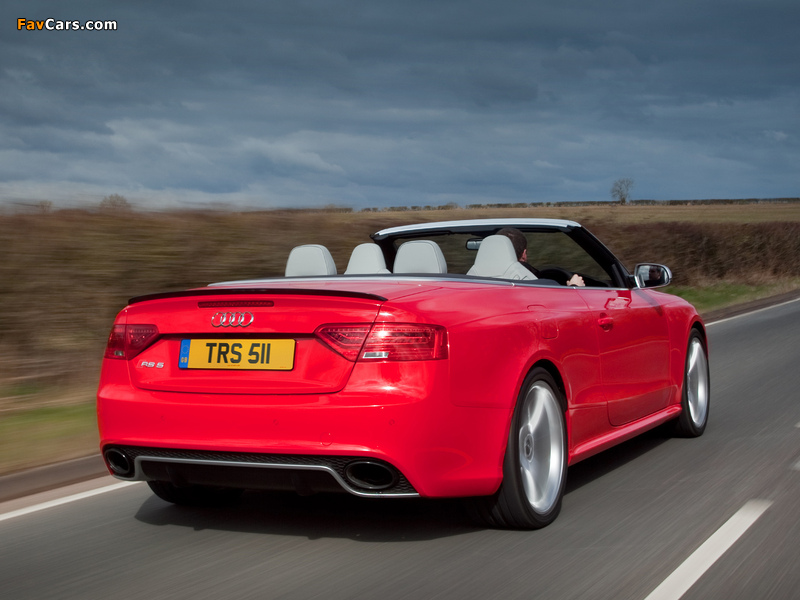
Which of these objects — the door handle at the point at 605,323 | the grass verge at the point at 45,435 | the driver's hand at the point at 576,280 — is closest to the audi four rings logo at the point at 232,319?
the door handle at the point at 605,323

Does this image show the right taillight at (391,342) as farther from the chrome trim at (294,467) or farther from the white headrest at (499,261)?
the white headrest at (499,261)

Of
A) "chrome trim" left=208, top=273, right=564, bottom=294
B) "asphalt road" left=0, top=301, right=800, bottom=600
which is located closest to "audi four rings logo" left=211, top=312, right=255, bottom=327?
"chrome trim" left=208, top=273, right=564, bottom=294

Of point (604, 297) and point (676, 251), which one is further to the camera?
point (676, 251)

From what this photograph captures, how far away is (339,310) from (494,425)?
2.76 ft

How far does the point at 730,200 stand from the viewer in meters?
99.6

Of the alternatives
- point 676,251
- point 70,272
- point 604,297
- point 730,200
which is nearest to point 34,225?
point 70,272

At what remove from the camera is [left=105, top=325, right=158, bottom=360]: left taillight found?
460cm

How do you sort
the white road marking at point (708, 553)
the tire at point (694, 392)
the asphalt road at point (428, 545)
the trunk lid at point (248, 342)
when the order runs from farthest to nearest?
the tire at point (694, 392), the trunk lid at point (248, 342), the asphalt road at point (428, 545), the white road marking at point (708, 553)

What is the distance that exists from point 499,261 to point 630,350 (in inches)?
44.4

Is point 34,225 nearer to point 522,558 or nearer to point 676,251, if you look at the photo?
point 522,558

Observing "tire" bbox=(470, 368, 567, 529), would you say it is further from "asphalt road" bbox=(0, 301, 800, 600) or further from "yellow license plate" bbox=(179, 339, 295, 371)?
"yellow license plate" bbox=(179, 339, 295, 371)

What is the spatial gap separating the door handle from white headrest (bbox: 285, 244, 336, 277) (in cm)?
149

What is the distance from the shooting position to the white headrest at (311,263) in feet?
18.6

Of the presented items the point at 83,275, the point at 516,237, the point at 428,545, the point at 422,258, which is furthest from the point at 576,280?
the point at 83,275
